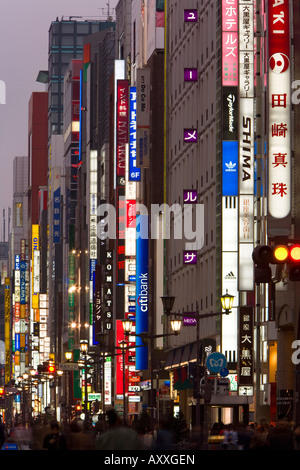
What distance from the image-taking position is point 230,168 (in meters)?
61.8

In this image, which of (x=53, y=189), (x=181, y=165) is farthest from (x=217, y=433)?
(x=53, y=189)

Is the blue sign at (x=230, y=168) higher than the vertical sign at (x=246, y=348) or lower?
higher

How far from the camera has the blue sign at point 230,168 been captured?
6138cm

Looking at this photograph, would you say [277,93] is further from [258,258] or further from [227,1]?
[258,258]

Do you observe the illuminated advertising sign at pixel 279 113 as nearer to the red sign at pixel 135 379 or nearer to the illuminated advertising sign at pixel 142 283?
the illuminated advertising sign at pixel 142 283

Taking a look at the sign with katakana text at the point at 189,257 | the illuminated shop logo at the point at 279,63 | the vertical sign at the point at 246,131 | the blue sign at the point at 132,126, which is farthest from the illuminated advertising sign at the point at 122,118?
the illuminated shop logo at the point at 279,63

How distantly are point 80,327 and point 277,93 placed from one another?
343ft

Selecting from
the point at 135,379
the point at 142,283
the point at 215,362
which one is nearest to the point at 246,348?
the point at 215,362

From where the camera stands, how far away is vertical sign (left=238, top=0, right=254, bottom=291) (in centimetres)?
6084

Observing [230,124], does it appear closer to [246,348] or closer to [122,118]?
[246,348]

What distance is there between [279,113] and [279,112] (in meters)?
0.05

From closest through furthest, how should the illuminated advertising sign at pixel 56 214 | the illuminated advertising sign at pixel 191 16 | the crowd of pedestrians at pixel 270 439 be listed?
the crowd of pedestrians at pixel 270 439, the illuminated advertising sign at pixel 191 16, the illuminated advertising sign at pixel 56 214

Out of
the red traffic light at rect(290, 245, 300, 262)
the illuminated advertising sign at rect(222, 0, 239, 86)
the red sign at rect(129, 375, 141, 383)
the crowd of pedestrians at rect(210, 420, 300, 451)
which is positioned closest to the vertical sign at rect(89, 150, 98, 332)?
the red sign at rect(129, 375, 141, 383)

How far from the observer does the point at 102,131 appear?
135 m
